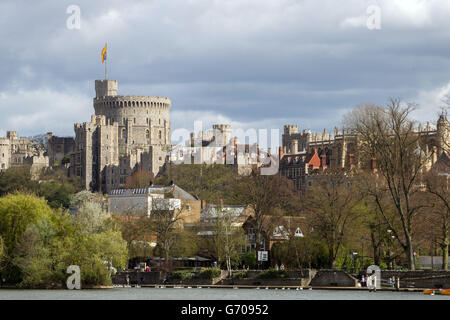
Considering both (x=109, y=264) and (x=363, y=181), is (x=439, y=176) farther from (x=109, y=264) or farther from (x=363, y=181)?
(x=109, y=264)

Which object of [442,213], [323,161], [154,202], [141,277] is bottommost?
[141,277]

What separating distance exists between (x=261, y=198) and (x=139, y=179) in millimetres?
80520

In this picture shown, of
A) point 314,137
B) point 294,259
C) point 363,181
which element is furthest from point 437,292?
point 314,137

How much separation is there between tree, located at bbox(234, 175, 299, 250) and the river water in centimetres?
2021

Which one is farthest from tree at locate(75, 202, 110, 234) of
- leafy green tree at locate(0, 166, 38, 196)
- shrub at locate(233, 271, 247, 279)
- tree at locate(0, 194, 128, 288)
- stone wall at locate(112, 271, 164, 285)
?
leafy green tree at locate(0, 166, 38, 196)

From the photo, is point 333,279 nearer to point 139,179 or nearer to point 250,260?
point 250,260

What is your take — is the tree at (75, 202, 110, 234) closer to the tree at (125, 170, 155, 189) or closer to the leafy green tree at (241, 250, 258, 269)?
the leafy green tree at (241, 250, 258, 269)

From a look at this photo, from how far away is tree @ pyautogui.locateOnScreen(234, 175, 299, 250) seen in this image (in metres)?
95.6

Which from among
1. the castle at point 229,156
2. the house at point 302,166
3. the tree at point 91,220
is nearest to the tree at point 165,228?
the tree at point 91,220

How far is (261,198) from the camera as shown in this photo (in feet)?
318

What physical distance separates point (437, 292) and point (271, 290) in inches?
522

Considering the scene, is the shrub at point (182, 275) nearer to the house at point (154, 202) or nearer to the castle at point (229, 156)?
the house at point (154, 202)

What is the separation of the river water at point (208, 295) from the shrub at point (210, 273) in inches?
309

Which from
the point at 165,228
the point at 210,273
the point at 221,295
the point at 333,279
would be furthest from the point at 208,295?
the point at 165,228
